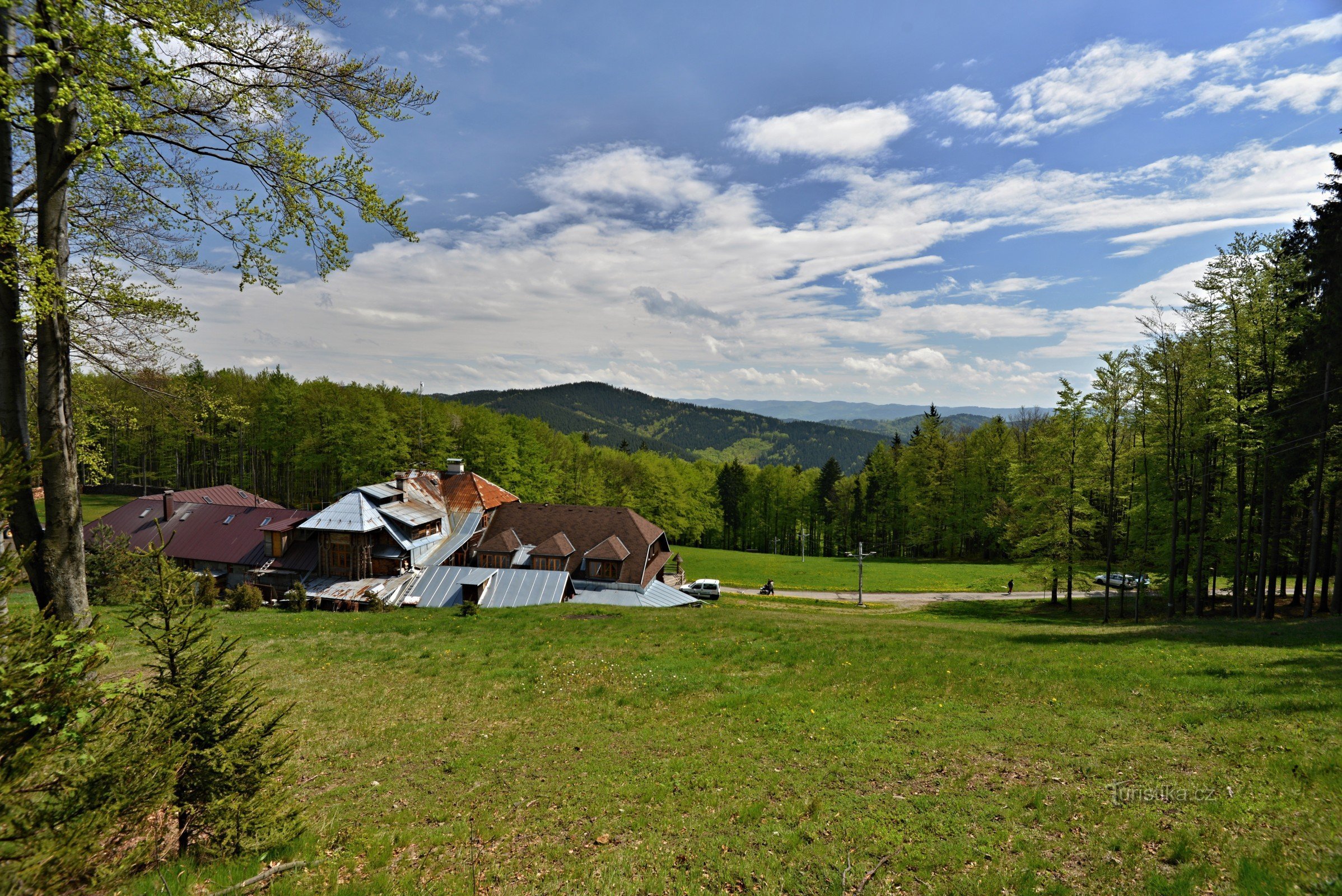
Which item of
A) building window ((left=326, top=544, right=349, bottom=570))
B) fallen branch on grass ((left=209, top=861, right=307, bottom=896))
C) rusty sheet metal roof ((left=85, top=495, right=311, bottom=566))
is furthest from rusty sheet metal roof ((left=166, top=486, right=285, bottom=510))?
fallen branch on grass ((left=209, top=861, right=307, bottom=896))

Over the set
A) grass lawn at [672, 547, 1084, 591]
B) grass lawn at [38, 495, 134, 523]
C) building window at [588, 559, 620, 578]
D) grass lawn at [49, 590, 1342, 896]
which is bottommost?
grass lawn at [672, 547, 1084, 591]

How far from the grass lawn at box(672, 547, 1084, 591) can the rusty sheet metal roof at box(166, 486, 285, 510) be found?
145 feet

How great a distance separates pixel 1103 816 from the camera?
8.27m

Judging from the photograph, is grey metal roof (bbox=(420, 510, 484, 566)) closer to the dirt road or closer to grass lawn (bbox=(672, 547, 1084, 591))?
the dirt road

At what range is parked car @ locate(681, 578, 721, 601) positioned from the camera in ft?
153

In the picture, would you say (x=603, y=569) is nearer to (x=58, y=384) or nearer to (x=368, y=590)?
(x=368, y=590)

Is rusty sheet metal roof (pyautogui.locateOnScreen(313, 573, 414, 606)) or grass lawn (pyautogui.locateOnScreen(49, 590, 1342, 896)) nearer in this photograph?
grass lawn (pyautogui.locateOnScreen(49, 590, 1342, 896))

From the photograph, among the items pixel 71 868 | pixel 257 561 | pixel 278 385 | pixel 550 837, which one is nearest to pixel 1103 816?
pixel 550 837

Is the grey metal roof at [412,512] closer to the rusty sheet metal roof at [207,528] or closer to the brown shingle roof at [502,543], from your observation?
the brown shingle roof at [502,543]

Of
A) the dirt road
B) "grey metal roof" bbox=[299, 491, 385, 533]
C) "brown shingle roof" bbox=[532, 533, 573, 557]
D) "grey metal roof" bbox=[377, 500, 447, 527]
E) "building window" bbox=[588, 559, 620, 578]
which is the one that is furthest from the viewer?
the dirt road

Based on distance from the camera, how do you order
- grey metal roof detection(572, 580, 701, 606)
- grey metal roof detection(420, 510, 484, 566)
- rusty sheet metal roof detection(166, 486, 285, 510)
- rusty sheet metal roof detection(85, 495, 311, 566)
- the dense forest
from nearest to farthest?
the dense forest < grey metal roof detection(572, 580, 701, 606) < rusty sheet metal roof detection(85, 495, 311, 566) < grey metal roof detection(420, 510, 484, 566) < rusty sheet metal roof detection(166, 486, 285, 510)

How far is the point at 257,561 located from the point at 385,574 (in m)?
10.3

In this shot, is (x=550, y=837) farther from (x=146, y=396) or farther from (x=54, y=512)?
(x=146, y=396)

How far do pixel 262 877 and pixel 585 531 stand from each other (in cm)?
4013
